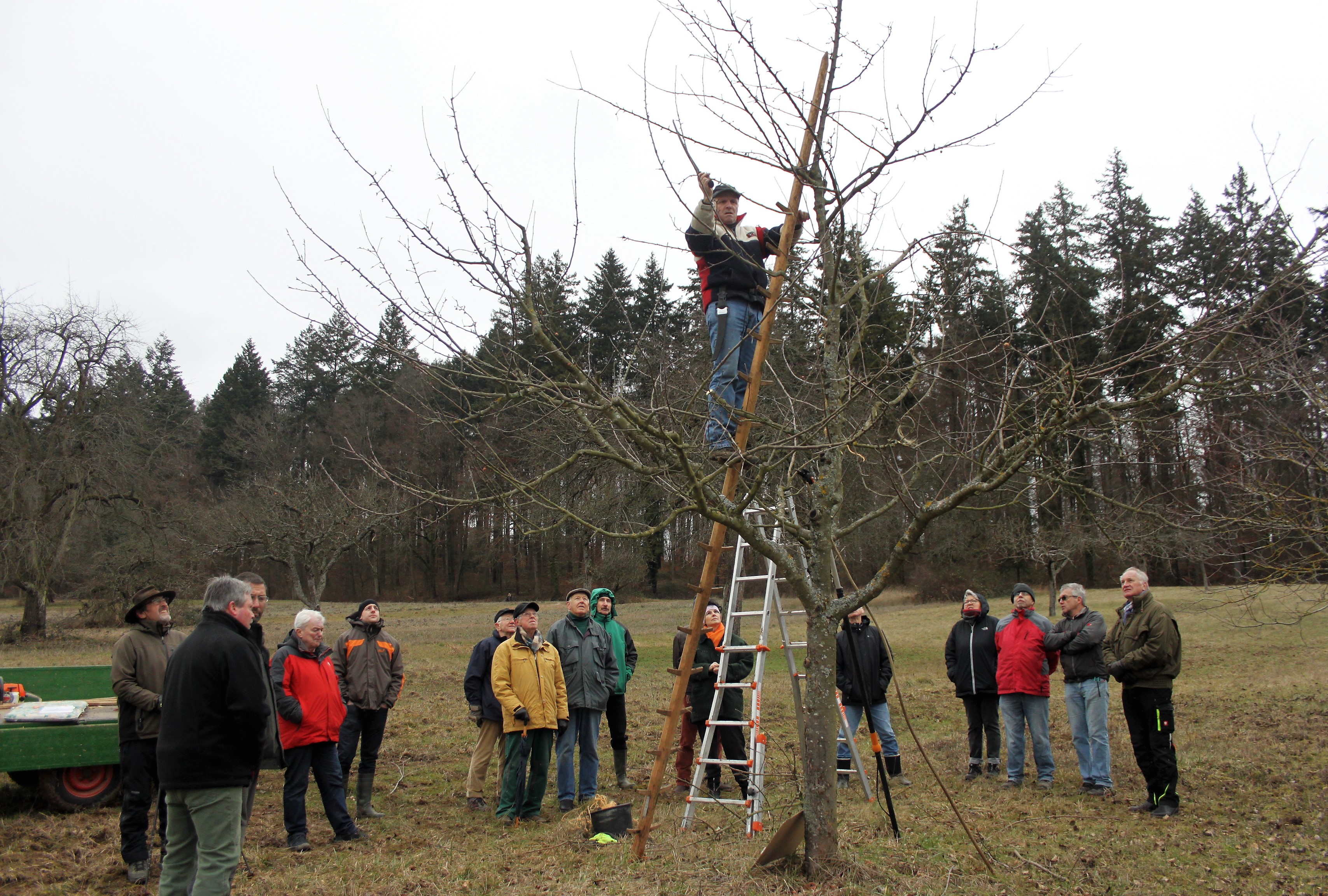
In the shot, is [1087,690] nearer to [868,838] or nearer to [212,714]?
[868,838]

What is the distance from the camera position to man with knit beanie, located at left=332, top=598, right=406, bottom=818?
22.7ft

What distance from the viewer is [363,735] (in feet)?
23.3

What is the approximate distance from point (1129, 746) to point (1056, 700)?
3546 millimetres

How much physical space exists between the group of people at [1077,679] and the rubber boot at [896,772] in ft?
2.48

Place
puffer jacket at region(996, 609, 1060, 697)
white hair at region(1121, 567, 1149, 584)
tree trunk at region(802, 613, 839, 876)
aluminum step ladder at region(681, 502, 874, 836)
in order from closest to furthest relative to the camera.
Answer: tree trunk at region(802, 613, 839, 876)
aluminum step ladder at region(681, 502, 874, 836)
white hair at region(1121, 567, 1149, 584)
puffer jacket at region(996, 609, 1060, 697)

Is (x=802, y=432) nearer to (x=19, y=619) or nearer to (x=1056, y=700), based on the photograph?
(x=1056, y=700)

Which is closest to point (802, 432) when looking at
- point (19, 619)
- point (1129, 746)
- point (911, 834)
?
point (911, 834)

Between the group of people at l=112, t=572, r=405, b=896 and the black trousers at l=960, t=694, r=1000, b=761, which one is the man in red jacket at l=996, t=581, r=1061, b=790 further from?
the group of people at l=112, t=572, r=405, b=896

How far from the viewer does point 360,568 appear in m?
48.2

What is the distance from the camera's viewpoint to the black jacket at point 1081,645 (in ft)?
Result: 23.7

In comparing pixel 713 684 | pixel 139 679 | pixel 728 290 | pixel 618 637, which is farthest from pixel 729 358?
pixel 139 679

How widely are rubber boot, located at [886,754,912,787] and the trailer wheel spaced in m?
6.68

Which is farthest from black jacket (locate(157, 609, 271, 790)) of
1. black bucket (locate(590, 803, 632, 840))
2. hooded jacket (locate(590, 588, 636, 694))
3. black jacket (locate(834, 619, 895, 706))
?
black jacket (locate(834, 619, 895, 706))

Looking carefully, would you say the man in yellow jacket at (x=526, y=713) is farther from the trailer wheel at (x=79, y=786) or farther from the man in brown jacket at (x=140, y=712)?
the trailer wheel at (x=79, y=786)
